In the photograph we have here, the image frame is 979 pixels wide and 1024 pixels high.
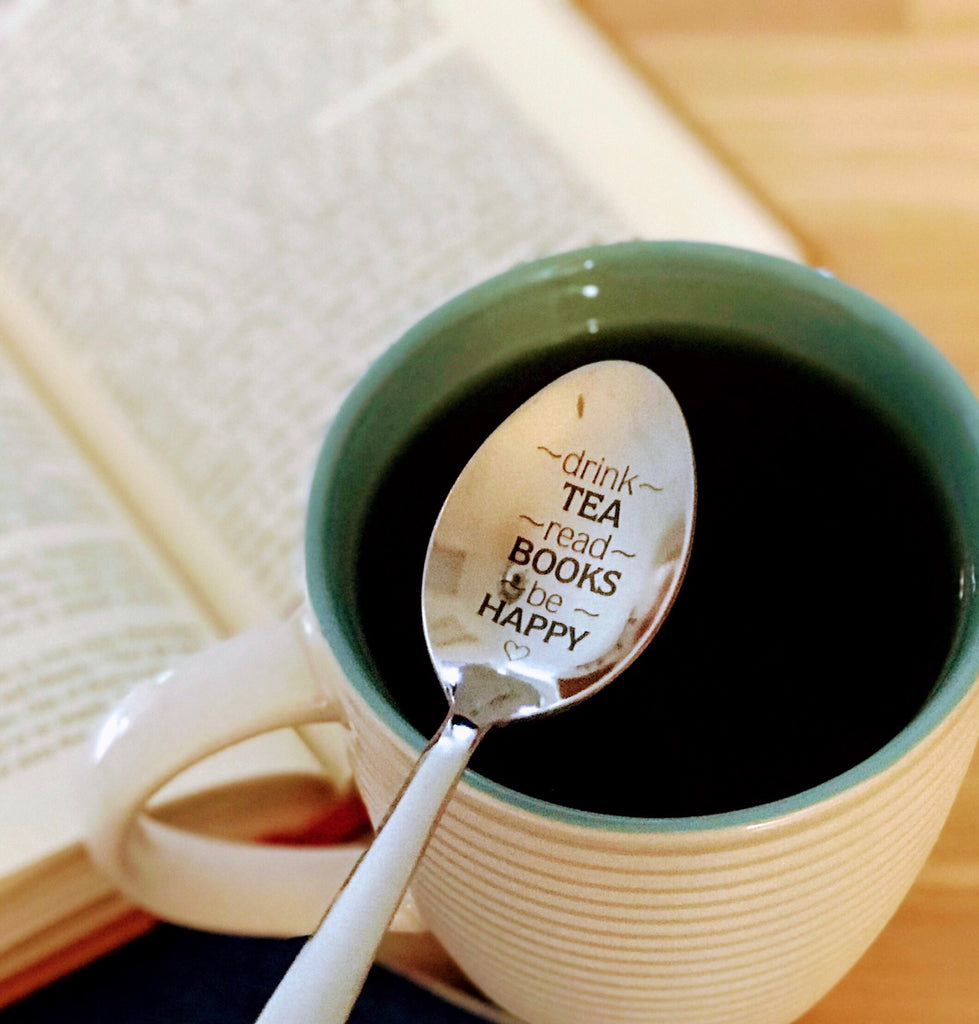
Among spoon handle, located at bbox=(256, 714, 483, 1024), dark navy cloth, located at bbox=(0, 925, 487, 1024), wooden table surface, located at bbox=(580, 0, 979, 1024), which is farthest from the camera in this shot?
wooden table surface, located at bbox=(580, 0, 979, 1024)

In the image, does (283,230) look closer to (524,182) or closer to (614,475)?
(524,182)

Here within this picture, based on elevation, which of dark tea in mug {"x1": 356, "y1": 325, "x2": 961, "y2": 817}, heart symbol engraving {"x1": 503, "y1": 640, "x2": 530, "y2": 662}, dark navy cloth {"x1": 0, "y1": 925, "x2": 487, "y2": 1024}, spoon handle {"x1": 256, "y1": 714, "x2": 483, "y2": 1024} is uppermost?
spoon handle {"x1": 256, "y1": 714, "x2": 483, "y2": 1024}

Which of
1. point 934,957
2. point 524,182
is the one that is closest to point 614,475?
point 934,957

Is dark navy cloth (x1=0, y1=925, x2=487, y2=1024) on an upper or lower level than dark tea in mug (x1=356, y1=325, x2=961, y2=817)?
lower

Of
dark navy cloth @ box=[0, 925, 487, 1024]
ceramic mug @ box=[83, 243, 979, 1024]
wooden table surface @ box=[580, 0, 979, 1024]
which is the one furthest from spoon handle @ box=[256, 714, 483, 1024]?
wooden table surface @ box=[580, 0, 979, 1024]

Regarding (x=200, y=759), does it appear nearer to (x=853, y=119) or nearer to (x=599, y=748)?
(x=599, y=748)

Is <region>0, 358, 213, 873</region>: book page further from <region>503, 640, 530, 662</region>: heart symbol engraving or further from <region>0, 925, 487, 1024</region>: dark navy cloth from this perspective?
<region>503, 640, 530, 662</region>: heart symbol engraving

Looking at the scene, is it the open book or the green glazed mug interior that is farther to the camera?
the open book

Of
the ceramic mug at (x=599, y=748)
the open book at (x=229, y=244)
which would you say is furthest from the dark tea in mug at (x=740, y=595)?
the open book at (x=229, y=244)
